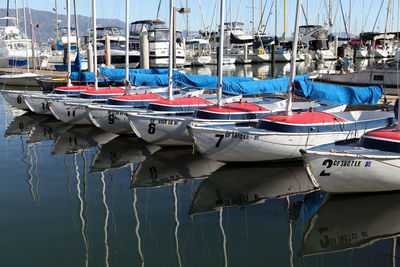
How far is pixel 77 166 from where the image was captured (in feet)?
60.1

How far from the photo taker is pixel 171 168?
58.3ft

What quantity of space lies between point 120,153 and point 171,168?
141 inches

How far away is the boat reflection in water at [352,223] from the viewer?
36.3 feet

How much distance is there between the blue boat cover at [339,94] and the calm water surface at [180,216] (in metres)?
4.51

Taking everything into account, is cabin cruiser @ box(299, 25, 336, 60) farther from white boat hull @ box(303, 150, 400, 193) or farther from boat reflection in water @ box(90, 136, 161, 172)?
white boat hull @ box(303, 150, 400, 193)

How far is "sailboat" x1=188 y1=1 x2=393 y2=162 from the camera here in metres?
16.2

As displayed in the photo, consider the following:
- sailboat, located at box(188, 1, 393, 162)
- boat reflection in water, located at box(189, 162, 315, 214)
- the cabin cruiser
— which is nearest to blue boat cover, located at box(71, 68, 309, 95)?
sailboat, located at box(188, 1, 393, 162)

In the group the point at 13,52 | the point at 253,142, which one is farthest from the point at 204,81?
the point at 13,52

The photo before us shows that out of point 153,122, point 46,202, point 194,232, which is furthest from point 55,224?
point 153,122

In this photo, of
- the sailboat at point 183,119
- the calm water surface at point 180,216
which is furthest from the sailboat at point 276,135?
the sailboat at point 183,119

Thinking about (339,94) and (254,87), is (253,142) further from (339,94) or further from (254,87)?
(254,87)

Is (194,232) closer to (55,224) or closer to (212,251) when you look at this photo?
(212,251)

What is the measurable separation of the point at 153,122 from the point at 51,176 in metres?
4.78

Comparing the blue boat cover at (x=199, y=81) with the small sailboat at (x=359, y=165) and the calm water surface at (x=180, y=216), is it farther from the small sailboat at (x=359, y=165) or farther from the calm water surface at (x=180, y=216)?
the small sailboat at (x=359, y=165)
